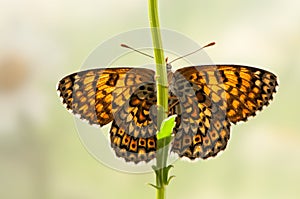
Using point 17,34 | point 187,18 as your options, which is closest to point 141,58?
point 187,18

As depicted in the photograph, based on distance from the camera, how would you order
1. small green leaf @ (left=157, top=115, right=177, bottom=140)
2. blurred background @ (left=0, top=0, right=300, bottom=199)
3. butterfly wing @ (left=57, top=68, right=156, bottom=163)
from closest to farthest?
small green leaf @ (left=157, top=115, right=177, bottom=140) < butterfly wing @ (left=57, top=68, right=156, bottom=163) < blurred background @ (left=0, top=0, right=300, bottom=199)

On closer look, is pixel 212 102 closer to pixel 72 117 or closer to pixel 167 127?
pixel 167 127

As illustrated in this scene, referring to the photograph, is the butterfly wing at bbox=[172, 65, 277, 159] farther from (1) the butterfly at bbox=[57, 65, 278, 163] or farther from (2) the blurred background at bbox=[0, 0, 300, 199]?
(2) the blurred background at bbox=[0, 0, 300, 199]

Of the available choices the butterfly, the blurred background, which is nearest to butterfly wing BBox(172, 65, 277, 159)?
the butterfly

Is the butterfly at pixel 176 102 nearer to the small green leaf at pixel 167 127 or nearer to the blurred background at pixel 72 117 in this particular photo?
the small green leaf at pixel 167 127

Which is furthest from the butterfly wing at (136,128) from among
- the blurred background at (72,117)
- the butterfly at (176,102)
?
the blurred background at (72,117)

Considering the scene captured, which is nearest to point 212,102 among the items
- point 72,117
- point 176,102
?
point 176,102

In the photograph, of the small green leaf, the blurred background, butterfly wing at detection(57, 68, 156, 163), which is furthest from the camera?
the blurred background
